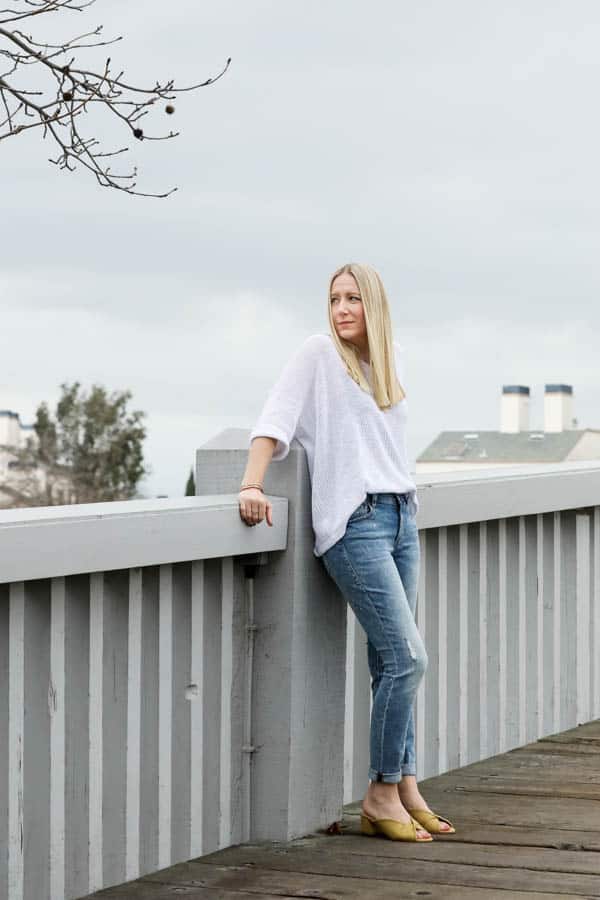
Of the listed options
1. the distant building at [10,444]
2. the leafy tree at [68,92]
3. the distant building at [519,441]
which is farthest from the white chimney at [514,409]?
the leafy tree at [68,92]

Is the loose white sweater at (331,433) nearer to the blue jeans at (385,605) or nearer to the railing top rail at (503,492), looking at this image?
the blue jeans at (385,605)

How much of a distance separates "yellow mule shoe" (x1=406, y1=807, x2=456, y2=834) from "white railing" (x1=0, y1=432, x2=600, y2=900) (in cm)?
21

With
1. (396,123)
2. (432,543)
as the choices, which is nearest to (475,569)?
(432,543)

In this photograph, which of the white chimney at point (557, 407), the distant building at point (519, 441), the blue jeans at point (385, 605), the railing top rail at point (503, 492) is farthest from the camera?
the white chimney at point (557, 407)

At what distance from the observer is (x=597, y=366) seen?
65625mm

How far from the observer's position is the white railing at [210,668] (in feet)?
10.4

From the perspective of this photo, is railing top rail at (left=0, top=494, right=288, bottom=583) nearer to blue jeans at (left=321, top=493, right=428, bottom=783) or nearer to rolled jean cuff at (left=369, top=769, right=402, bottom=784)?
blue jeans at (left=321, top=493, right=428, bottom=783)

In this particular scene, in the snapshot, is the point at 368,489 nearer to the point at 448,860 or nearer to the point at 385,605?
the point at 385,605

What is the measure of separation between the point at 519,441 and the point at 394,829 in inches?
2076

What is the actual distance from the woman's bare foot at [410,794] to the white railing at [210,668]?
17 centimetres

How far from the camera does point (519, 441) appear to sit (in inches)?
2201

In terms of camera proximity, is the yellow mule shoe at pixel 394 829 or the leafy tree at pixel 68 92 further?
the leafy tree at pixel 68 92

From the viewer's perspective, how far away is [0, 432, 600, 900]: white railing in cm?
318

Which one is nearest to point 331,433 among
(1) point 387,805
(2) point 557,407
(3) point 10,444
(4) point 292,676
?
(4) point 292,676
